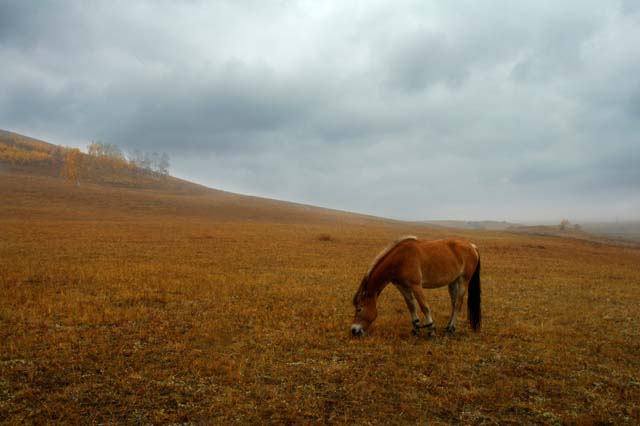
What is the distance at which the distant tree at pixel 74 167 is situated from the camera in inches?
3748

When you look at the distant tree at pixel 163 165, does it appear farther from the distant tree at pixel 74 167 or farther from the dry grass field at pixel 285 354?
the dry grass field at pixel 285 354

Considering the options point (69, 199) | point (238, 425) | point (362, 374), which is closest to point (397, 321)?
point (362, 374)

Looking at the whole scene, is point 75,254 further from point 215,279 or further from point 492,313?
point 492,313

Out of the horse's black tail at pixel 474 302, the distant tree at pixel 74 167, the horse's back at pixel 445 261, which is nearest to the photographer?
the horse's back at pixel 445 261

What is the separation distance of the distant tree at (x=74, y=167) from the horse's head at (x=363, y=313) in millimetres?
110281

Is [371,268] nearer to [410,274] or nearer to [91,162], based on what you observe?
[410,274]

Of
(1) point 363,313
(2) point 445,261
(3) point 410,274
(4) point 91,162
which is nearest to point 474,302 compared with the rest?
(2) point 445,261

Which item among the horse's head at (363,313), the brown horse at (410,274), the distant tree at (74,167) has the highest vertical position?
the distant tree at (74,167)

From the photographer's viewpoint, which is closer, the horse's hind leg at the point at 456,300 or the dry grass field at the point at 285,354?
the dry grass field at the point at 285,354

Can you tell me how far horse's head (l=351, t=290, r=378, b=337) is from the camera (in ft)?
28.7

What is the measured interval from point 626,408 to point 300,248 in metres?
24.4

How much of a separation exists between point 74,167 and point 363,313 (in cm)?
11419

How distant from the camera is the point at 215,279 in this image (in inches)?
611

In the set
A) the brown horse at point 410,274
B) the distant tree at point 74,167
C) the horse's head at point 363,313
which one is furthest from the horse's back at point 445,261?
the distant tree at point 74,167
